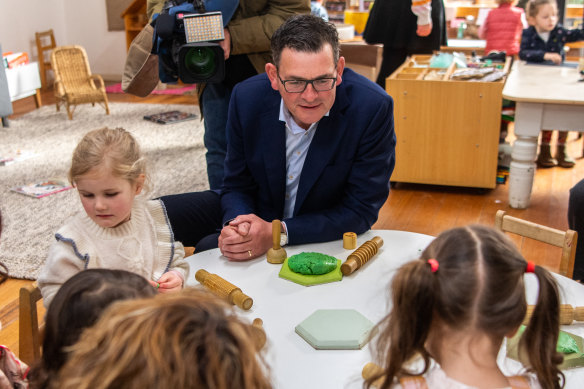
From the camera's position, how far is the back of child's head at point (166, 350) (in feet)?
2.30

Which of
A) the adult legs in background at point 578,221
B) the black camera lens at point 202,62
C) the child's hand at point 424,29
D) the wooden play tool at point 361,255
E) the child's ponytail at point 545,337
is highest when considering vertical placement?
the black camera lens at point 202,62

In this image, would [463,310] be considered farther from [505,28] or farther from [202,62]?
[505,28]

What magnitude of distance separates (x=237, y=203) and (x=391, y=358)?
3.00ft

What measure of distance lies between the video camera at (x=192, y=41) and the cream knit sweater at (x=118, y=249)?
76cm

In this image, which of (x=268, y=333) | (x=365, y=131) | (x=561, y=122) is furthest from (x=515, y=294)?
(x=561, y=122)

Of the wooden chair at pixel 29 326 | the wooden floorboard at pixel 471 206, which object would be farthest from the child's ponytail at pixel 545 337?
the wooden floorboard at pixel 471 206

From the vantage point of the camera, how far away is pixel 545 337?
39.2 inches

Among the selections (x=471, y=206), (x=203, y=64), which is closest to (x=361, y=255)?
(x=203, y=64)

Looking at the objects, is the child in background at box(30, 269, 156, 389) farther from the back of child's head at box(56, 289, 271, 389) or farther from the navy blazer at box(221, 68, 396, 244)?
the navy blazer at box(221, 68, 396, 244)

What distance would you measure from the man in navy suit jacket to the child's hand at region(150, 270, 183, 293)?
0.52 feet

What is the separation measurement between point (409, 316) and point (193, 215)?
43.1 inches

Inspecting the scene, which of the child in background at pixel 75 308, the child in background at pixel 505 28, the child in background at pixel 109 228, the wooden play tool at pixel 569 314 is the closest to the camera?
the child in background at pixel 75 308

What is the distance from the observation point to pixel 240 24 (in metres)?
2.29

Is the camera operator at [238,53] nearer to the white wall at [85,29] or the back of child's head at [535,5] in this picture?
the back of child's head at [535,5]
